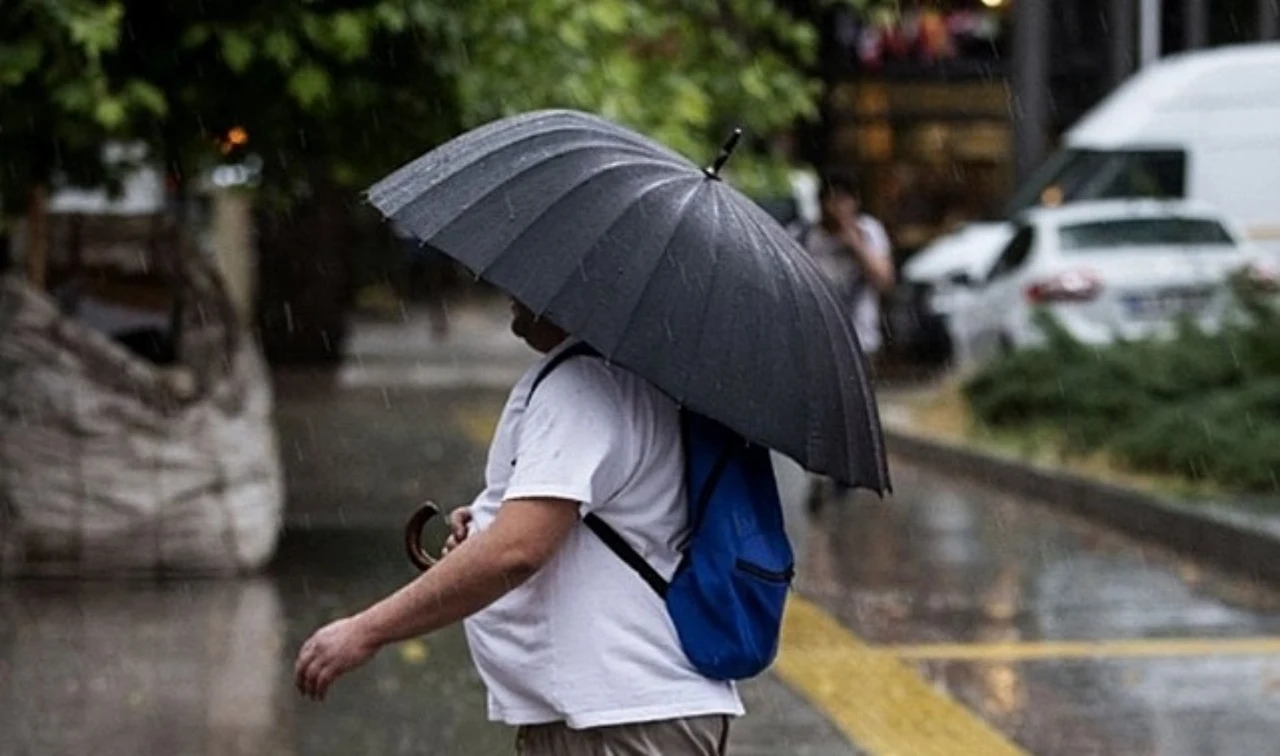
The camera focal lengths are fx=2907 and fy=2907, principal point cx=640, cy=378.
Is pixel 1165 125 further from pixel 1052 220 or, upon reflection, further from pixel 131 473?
pixel 131 473

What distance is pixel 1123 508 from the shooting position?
14500mm

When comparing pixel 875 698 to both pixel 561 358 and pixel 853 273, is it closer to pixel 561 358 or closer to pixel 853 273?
pixel 561 358

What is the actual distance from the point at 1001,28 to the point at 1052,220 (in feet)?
47.5

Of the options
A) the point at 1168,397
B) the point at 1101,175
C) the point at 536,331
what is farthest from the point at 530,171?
the point at 1101,175

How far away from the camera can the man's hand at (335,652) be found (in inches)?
169

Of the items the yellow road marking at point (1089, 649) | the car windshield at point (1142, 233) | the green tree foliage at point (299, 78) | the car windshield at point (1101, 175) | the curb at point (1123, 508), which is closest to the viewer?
the yellow road marking at point (1089, 649)

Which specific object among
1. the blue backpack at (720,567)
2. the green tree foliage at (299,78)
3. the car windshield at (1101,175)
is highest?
the blue backpack at (720,567)

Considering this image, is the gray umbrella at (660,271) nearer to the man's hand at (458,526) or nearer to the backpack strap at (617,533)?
the backpack strap at (617,533)

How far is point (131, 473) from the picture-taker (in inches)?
452

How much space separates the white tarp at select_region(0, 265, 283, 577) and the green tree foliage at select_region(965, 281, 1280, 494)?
17.7ft

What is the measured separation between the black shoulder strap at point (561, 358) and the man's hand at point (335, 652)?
0.42 metres

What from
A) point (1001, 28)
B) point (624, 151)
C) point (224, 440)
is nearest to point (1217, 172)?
point (1001, 28)

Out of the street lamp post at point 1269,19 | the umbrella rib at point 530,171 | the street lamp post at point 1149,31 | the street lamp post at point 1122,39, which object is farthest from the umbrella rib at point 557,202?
the street lamp post at point 1122,39

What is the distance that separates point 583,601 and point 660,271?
509mm
